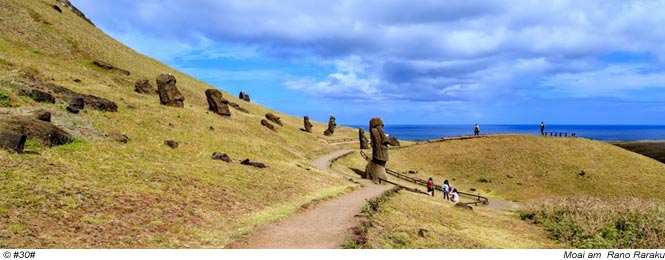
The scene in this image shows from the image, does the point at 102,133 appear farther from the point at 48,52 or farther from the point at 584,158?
the point at 584,158

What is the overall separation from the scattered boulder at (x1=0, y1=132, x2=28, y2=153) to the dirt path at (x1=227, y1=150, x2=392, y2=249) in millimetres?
13989

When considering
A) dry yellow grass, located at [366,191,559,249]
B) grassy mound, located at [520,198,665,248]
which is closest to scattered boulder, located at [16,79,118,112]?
dry yellow grass, located at [366,191,559,249]

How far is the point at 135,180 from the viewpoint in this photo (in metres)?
22.6

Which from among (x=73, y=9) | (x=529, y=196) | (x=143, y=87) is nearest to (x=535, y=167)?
(x=529, y=196)

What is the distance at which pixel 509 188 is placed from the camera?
51.1m

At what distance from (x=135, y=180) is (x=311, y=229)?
33.3 ft

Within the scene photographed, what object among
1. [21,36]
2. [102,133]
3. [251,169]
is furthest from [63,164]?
[21,36]

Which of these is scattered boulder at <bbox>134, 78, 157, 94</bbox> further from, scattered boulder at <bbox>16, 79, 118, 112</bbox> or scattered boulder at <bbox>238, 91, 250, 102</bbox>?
scattered boulder at <bbox>238, 91, 250, 102</bbox>

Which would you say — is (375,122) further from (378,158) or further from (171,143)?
(171,143)

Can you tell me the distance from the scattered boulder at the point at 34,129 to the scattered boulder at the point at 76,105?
9509 mm

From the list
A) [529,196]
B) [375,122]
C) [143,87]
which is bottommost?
[529,196]

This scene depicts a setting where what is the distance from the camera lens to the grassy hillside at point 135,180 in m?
15.7

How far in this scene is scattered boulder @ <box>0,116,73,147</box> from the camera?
24953 millimetres

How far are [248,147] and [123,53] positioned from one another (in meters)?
65.5
